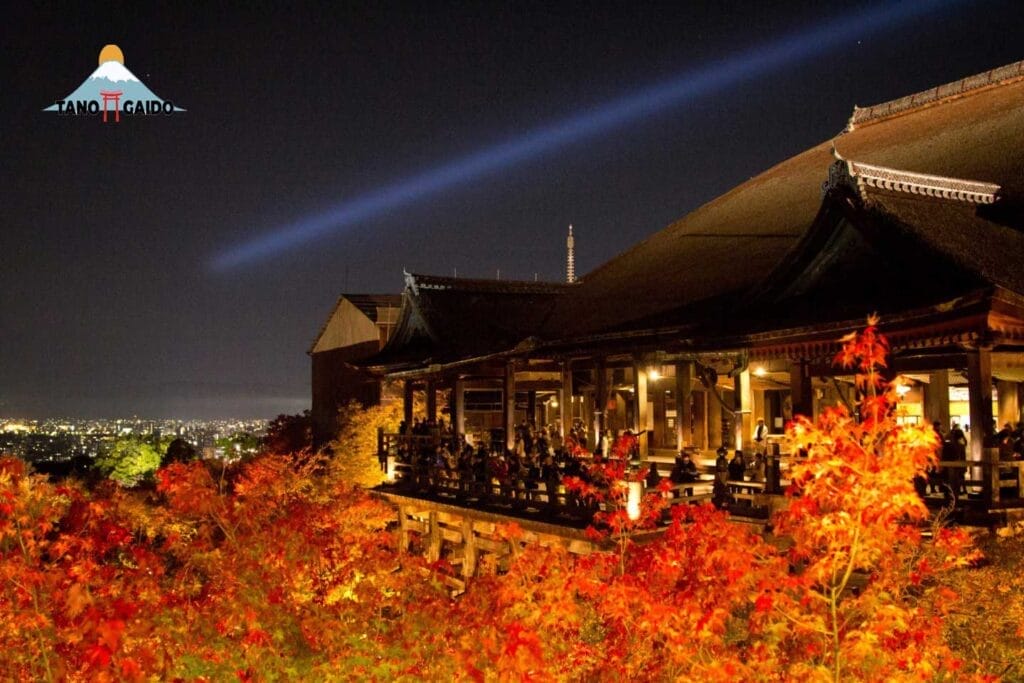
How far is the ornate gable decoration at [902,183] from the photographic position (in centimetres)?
1583

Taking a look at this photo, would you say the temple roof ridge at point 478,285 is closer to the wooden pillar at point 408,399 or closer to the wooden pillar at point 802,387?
the wooden pillar at point 408,399

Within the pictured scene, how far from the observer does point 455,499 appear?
2147 centimetres

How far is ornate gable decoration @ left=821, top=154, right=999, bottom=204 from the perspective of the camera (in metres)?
15.8

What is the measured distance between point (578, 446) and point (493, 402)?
1283cm

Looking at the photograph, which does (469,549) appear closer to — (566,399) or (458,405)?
(566,399)

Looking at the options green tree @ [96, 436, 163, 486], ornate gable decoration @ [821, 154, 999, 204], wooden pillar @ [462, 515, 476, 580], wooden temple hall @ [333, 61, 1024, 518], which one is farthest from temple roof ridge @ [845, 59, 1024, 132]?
green tree @ [96, 436, 163, 486]

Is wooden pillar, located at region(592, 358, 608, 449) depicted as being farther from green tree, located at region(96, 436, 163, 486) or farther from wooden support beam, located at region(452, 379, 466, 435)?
green tree, located at region(96, 436, 163, 486)

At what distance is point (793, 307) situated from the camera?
51.3ft

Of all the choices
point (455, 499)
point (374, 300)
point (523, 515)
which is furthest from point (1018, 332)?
point (374, 300)

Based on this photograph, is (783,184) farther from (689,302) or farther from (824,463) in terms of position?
(824,463)

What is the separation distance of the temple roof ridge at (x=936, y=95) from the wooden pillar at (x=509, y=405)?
15686mm

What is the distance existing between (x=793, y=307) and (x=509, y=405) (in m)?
9.08

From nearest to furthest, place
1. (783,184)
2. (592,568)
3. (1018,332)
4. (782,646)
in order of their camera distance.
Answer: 1. (782,646)
2. (1018,332)
3. (592,568)
4. (783,184)

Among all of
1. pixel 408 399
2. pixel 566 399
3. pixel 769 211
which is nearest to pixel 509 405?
pixel 566 399
